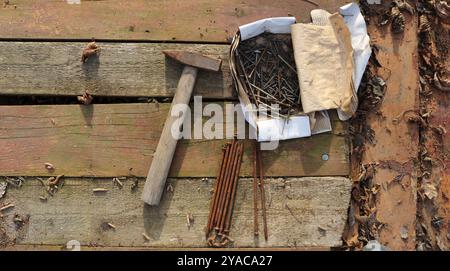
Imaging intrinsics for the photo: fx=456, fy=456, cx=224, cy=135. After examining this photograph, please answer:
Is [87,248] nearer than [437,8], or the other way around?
[87,248]

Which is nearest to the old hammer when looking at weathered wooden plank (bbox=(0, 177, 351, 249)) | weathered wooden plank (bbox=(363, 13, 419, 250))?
weathered wooden plank (bbox=(0, 177, 351, 249))

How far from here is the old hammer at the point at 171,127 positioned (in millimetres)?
3061

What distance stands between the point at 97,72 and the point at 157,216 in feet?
3.56

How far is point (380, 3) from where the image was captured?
3291mm

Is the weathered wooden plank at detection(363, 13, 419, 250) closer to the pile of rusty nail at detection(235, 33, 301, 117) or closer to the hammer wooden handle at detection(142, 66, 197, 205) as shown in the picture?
the pile of rusty nail at detection(235, 33, 301, 117)

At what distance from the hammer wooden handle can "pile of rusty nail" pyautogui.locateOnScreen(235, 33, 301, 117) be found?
37cm

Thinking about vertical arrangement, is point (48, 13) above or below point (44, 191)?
above

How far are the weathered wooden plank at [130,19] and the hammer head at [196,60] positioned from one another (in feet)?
0.59

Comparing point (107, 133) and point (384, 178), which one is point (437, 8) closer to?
point (384, 178)

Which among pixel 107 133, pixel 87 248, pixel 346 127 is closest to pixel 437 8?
pixel 346 127

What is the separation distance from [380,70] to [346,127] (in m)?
0.48

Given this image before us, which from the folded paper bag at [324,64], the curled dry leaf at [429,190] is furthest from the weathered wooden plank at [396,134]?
the folded paper bag at [324,64]

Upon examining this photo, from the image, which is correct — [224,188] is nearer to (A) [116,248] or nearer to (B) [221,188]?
(B) [221,188]

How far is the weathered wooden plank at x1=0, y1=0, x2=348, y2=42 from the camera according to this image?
10.5 feet
